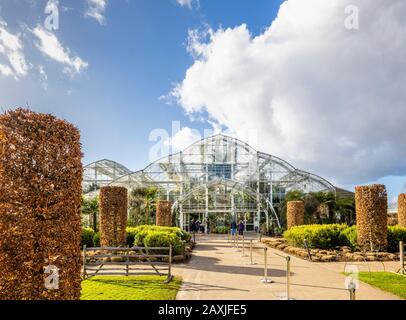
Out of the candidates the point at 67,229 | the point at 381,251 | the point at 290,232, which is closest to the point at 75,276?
the point at 67,229

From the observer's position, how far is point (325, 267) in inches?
501

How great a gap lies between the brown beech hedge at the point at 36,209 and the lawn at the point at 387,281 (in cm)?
752

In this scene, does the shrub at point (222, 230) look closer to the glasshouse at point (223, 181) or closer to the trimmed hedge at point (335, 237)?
the glasshouse at point (223, 181)

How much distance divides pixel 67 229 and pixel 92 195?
31.5 metres

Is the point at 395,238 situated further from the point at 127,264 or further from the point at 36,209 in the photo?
the point at 36,209

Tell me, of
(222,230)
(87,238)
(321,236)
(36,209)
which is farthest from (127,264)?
(222,230)

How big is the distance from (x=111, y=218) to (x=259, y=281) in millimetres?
7664

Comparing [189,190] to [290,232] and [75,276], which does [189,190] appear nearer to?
[290,232]

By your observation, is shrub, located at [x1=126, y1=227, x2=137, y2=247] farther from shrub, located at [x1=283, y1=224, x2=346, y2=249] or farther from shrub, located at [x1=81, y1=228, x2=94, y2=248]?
shrub, located at [x1=283, y1=224, x2=346, y2=249]

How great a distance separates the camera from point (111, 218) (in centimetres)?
1503

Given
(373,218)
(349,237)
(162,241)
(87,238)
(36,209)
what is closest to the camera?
(36,209)

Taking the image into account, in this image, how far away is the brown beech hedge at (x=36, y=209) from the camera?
5.26 meters

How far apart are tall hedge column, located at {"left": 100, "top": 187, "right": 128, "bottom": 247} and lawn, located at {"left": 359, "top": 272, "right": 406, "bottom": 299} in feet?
32.0

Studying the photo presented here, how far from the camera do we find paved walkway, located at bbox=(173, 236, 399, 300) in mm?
8117
